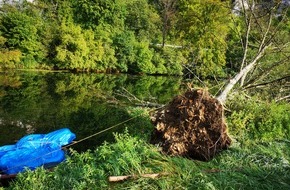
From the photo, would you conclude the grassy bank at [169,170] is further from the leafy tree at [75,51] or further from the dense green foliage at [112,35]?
the leafy tree at [75,51]

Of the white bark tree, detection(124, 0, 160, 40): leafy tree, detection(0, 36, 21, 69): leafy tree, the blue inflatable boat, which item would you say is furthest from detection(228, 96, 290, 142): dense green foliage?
detection(124, 0, 160, 40): leafy tree

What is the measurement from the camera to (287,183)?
13.3 ft

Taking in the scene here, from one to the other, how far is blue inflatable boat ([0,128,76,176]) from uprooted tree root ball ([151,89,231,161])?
264cm

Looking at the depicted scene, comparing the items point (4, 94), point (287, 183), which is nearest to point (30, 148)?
point (287, 183)

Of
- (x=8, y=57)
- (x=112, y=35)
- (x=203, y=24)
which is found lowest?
(x=8, y=57)

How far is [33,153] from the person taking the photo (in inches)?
279

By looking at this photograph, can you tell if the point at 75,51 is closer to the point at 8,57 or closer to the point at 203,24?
the point at 8,57

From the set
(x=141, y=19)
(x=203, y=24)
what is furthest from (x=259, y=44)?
(x=141, y=19)

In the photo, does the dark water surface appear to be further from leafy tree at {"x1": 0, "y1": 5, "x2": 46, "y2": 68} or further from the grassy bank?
leafy tree at {"x1": 0, "y1": 5, "x2": 46, "y2": 68}

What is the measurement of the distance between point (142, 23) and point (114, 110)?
31517 millimetres

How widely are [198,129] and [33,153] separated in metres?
3.64

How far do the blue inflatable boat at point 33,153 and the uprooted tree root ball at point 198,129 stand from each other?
2.64 m

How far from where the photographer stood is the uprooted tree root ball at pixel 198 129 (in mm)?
5422

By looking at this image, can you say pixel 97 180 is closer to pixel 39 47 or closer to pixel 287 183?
pixel 287 183
